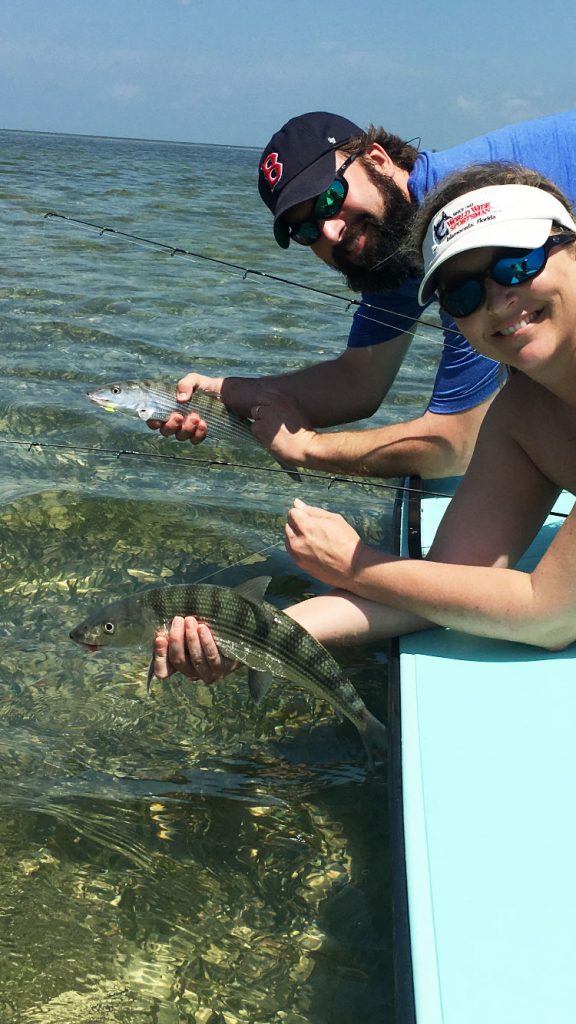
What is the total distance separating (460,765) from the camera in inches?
106

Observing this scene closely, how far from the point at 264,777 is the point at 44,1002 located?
1.10m

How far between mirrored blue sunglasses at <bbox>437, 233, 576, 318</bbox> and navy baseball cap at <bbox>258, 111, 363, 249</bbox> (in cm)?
127

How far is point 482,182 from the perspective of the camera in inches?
104

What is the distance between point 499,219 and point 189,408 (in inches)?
99.9

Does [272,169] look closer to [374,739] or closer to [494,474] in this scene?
[494,474]

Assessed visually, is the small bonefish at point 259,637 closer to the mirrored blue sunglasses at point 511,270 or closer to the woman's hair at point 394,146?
the mirrored blue sunglasses at point 511,270

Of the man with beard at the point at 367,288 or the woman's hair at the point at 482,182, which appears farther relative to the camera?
the man with beard at the point at 367,288

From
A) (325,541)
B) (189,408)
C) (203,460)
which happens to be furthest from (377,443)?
(203,460)

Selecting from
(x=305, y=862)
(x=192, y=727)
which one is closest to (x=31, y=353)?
(x=192, y=727)

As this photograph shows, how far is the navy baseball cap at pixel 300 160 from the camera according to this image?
12.2ft

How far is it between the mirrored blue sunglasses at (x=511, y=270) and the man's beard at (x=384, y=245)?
1083 millimetres

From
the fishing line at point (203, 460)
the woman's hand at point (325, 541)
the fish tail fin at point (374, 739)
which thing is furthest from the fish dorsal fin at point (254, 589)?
the fishing line at point (203, 460)

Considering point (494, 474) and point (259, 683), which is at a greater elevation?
point (494, 474)

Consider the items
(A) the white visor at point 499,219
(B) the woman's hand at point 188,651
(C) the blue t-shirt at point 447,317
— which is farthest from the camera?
(C) the blue t-shirt at point 447,317
